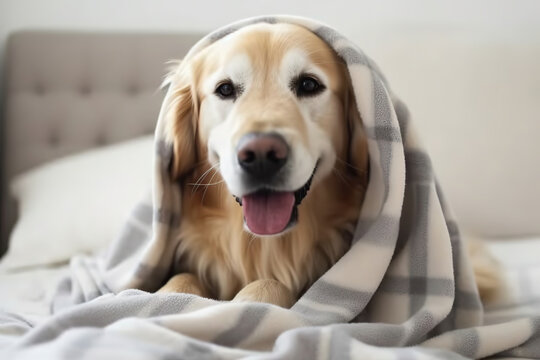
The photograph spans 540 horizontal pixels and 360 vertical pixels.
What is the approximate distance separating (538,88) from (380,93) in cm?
107

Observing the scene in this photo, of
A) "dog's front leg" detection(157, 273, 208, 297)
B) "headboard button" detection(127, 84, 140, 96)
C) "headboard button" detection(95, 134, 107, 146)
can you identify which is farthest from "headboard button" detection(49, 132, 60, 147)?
"dog's front leg" detection(157, 273, 208, 297)

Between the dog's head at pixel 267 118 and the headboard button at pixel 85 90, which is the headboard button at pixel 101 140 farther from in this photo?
the dog's head at pixel 267 118

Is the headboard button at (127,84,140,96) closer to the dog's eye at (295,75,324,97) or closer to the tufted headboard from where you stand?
the tufted headboard

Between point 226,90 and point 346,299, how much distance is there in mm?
470

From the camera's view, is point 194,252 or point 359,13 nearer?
point 194,252

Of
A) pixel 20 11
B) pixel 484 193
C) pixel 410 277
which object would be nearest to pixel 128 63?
pixel 20 11

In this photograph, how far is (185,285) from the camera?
1183 millimetres

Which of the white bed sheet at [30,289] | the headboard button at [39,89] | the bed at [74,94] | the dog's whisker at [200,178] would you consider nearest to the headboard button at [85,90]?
the bed at [74,94]

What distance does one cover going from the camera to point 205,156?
4.20ft

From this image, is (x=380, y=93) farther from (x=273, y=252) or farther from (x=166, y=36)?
(x=166, y=36)

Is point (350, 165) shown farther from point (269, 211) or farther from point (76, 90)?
point (76, 90)

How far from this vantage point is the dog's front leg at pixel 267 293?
1.09 metres

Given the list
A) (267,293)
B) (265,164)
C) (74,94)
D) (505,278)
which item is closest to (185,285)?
(267,293)

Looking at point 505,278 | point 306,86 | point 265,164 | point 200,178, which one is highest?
point 306,86
